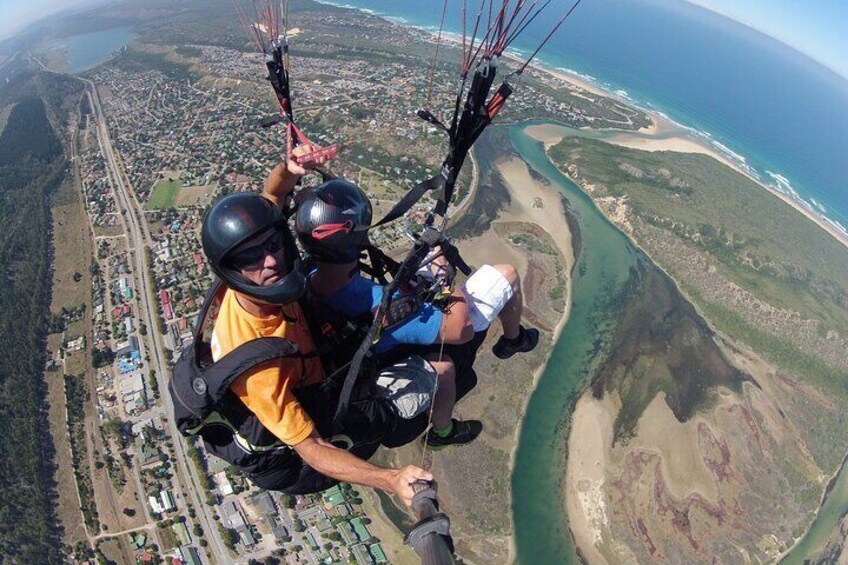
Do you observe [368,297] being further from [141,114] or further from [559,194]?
[141,114]

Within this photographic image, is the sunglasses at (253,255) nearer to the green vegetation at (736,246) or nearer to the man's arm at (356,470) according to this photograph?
the man's arm at (356,470)

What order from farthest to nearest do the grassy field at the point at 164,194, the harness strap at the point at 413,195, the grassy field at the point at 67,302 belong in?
1. the grassy field at the point at 164,194
2. the grassy field at the point at 67,302
3. the harness strap at the point at 413,195

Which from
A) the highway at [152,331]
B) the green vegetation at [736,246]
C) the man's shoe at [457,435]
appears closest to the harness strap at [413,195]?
the man's shoe at [457,435]

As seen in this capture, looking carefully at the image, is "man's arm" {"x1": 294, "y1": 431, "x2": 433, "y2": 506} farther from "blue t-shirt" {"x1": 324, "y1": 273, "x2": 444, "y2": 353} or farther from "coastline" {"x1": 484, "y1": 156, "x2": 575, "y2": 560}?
"coastline" {"x1": 484, "y1": 156, "x2": 575, "y2": 560}

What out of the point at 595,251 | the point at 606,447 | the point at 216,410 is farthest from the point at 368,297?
the point at 595,251

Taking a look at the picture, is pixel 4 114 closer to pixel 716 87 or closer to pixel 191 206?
pixel 191 206

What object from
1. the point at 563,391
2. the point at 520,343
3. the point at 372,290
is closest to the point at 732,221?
the point at 563,391
